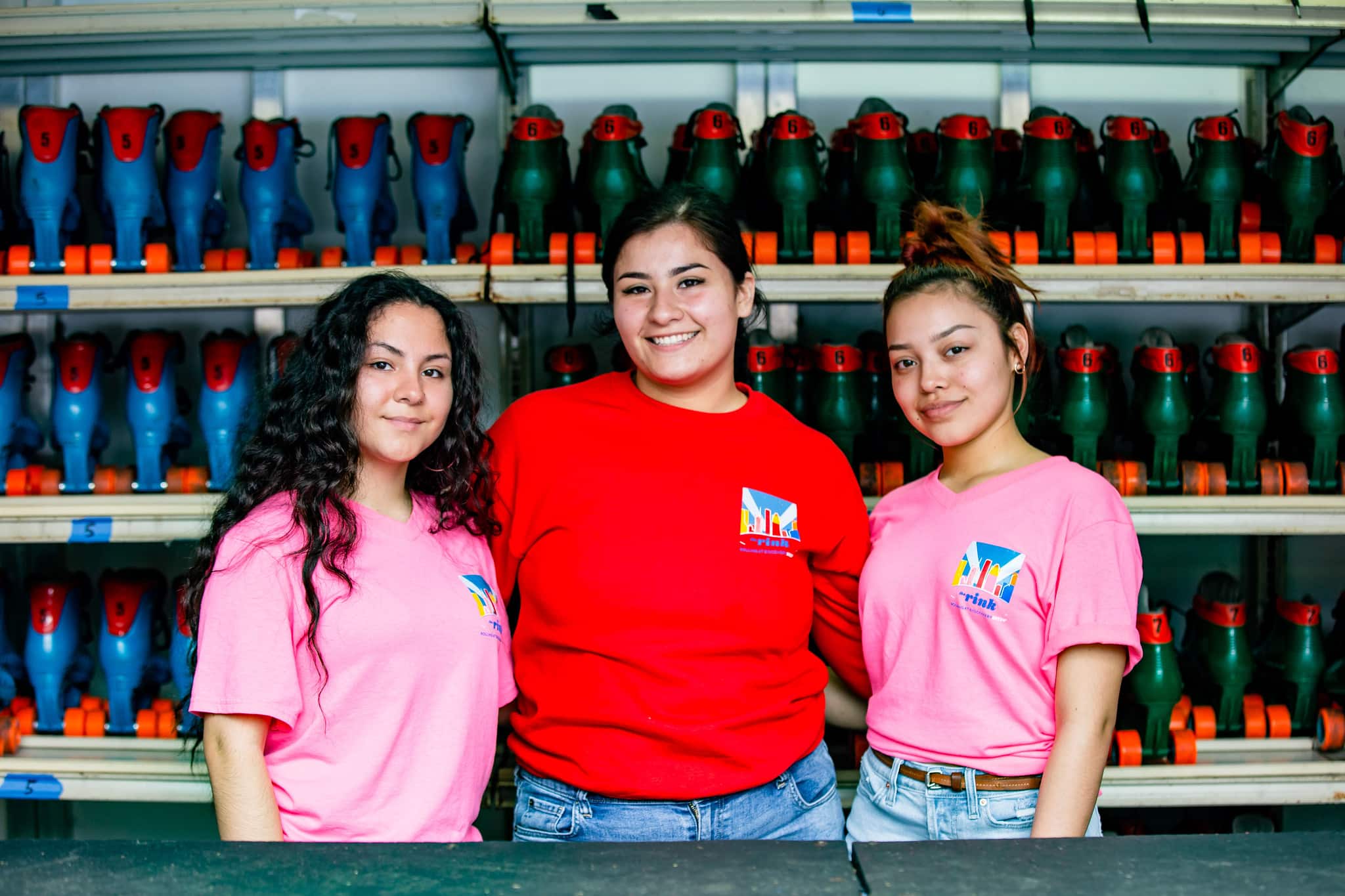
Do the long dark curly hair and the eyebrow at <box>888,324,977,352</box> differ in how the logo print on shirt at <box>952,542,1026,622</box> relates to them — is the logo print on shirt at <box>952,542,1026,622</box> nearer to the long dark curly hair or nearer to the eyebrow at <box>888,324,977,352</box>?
the eyebrow at <box>888,324,977,352</box>

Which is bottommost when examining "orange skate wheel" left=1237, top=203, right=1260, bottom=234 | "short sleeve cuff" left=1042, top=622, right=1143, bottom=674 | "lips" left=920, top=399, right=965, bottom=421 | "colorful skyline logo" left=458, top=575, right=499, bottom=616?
"short sleeve cuff" left=1042, top=622, right=1143, bottom=674

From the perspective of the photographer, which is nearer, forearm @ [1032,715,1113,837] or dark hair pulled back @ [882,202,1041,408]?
forearm @ [1032,715,1113,837]

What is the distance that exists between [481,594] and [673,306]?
1.77 ft

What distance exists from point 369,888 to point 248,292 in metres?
1.85

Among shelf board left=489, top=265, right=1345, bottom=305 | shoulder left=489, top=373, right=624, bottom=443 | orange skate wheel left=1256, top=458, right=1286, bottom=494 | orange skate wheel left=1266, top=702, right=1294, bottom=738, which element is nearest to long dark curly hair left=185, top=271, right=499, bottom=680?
shoulder left=489, top=373, right=624, bottom=443

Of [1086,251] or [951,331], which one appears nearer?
[951,331]

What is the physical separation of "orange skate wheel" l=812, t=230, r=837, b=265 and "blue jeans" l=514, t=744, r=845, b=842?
1.15 meters

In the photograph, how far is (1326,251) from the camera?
7.23 feet

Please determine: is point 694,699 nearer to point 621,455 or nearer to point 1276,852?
point 621,455

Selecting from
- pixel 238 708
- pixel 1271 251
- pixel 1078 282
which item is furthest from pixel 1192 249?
pixel 238 708

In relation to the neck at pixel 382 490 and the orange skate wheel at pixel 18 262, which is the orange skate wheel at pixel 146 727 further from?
the neck at pixel 382 490

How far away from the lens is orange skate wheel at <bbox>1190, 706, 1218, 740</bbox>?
7.42ft

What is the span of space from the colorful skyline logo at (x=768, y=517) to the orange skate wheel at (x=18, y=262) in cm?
184

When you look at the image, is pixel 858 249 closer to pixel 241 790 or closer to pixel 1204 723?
pixel 1204 723
